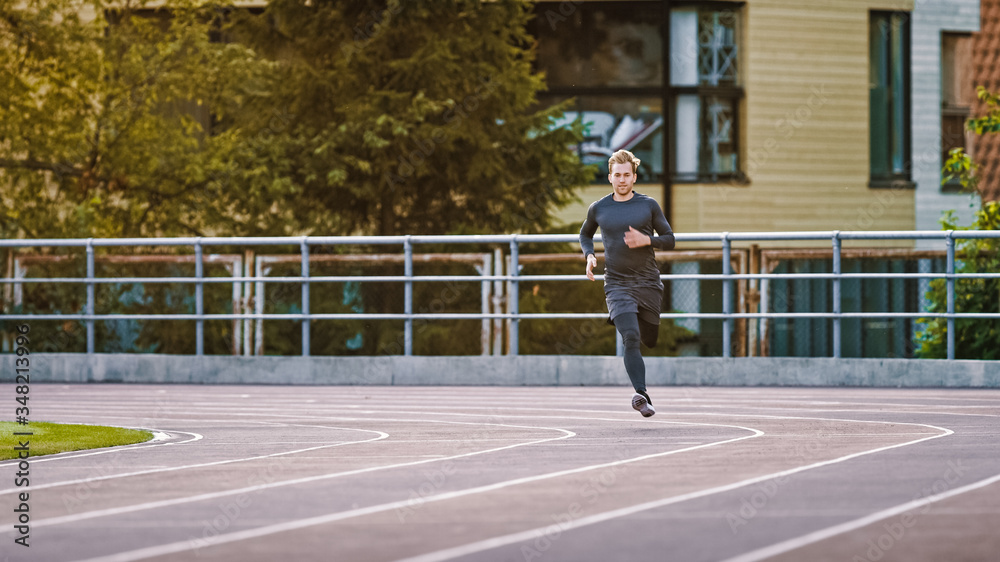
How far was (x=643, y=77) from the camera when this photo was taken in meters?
28.5

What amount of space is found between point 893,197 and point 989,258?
46.6 ft

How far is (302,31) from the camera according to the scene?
69.6 ft

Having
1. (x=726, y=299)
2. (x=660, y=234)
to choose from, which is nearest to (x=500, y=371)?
(x=726, y=299)

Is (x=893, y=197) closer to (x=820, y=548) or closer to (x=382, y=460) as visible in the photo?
(x=382, y=460)

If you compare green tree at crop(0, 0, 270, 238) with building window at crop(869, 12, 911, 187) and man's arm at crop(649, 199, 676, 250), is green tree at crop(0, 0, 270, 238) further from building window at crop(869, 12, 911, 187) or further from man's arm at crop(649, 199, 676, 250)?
building window at crop(869, 12, 911, 187)

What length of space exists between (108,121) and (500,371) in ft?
29.4

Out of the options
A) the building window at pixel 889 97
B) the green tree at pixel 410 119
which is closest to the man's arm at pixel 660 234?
the green tree at pixel 410 119

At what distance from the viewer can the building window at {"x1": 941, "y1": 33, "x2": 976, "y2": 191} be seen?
31.0m

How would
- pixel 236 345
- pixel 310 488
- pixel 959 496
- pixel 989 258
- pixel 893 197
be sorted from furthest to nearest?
pixel 893 197 → pixel 236 345 → pixel 989 258 → pixel 310 488 → pixel 959 496

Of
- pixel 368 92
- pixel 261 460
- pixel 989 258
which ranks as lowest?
pixel 261 460

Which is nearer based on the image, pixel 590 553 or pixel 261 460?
pixel 590 553

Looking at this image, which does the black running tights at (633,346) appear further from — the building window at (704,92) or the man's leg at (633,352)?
the building window at (704,92)

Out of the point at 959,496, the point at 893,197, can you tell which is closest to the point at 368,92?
the point at 893,197

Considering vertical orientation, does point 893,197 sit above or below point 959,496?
above
